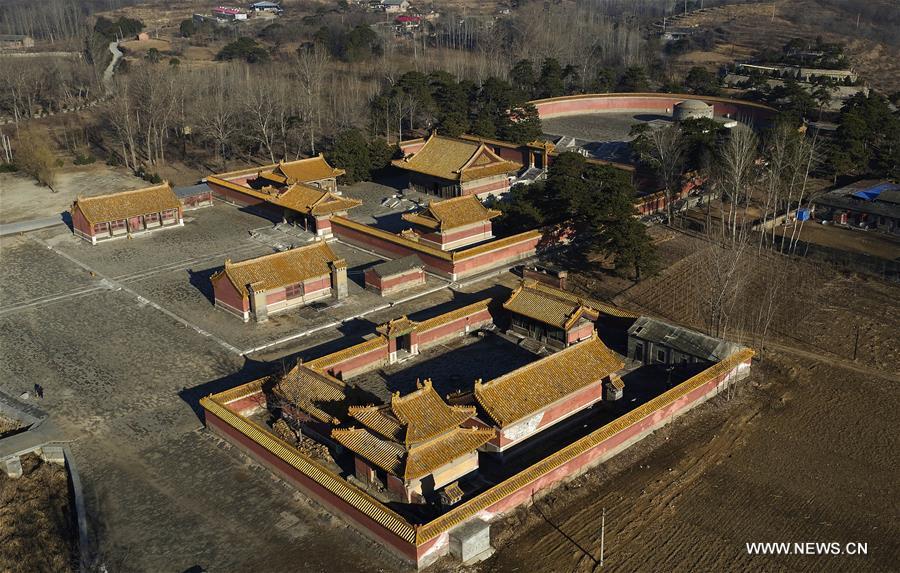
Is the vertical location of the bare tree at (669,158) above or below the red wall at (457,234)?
above

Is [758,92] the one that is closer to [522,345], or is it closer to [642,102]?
[642,102]

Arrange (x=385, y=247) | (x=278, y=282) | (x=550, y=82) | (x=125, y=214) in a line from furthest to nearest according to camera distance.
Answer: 1. (x=550, y=82)
2. (x=125, y=214)
3. (x=385, y=247)
4. (x=278, y=282)

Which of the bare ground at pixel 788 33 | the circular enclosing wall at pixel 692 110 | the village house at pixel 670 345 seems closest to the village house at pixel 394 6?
the bare ground at pixel 788 33

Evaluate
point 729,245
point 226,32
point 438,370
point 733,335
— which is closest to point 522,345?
point 438,370

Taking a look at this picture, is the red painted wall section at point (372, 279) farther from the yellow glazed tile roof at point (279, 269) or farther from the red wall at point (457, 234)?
the red wall at point (457, 234)

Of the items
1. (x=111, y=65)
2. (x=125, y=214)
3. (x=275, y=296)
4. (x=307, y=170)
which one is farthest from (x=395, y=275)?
(x=111, y=65)

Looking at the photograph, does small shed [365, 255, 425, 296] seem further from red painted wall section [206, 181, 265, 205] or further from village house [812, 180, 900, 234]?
village house [812, 180, 900, 234]

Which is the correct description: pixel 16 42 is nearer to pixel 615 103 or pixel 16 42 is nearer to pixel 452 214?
pixel 615 103
